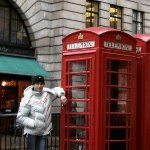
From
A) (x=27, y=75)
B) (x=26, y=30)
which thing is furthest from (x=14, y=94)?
(x=26, y=30)

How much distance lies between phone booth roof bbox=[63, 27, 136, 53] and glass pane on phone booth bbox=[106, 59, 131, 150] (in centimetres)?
28

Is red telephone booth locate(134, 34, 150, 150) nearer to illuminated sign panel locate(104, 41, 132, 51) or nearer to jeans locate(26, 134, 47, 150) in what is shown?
illuminated sign panel locate(104, 41, 132, 51)

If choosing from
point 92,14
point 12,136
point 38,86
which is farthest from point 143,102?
point 92,14

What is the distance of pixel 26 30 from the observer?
22.9 meters

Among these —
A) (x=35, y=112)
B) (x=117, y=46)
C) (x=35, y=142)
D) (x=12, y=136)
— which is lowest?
(x=12, y=136)

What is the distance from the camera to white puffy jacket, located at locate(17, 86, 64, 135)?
324 inches

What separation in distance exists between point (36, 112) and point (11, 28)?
1417 centimetres

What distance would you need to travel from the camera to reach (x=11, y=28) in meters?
22.1

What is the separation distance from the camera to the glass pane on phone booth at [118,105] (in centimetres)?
848

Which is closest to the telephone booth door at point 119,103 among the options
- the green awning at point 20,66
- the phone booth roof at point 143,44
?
the phone booth roof at point 143,44

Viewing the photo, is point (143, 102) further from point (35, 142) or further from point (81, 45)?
point (35, 142)

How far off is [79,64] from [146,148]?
187 centimetres

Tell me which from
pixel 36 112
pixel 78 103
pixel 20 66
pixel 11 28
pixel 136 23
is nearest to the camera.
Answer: pixel 36 112

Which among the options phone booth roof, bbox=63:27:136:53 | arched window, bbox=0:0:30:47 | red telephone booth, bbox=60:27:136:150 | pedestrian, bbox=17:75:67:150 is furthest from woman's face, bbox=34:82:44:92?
arched window, bbox=0:0:30:47
